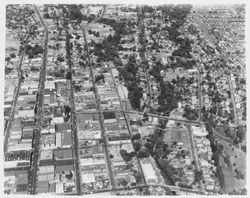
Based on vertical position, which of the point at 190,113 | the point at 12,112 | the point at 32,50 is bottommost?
the point at 12,112

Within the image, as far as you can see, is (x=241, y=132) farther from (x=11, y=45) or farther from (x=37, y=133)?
(x=11, y=45)

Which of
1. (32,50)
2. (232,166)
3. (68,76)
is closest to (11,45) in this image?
(32,50)

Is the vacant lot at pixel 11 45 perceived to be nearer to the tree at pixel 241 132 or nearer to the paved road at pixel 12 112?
the paved road at pixel 12 112

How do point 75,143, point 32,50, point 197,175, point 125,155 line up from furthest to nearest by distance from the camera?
point 32,50 < point 75,143 < point 125,155 < point 197,175

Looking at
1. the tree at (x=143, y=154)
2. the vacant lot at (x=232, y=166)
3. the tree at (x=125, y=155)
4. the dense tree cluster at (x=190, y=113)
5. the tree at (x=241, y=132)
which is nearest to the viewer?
the vacant lot at (x=232, y=166)

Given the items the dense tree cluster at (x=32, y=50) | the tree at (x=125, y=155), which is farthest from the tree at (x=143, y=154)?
the dense tree cluster at (x=32, y=50)

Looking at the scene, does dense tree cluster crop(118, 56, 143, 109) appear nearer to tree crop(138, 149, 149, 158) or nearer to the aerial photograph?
the aerial photograph

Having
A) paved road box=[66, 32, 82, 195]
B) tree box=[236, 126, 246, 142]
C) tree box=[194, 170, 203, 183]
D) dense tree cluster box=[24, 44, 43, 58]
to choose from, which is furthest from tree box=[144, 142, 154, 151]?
dense tree cluster box=[24, 44, 43, 58]

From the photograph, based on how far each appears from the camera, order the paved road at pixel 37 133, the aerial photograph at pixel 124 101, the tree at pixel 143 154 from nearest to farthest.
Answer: the paved road at pixel 37 133, the aerial photograph at pixel 124 101, the tree at pixel 143 154

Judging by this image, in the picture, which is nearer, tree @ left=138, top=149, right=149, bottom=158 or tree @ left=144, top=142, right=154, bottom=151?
tree @ left=138, top=149, right=149, bottom=158

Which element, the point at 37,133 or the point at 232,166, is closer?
the point at 232,166
